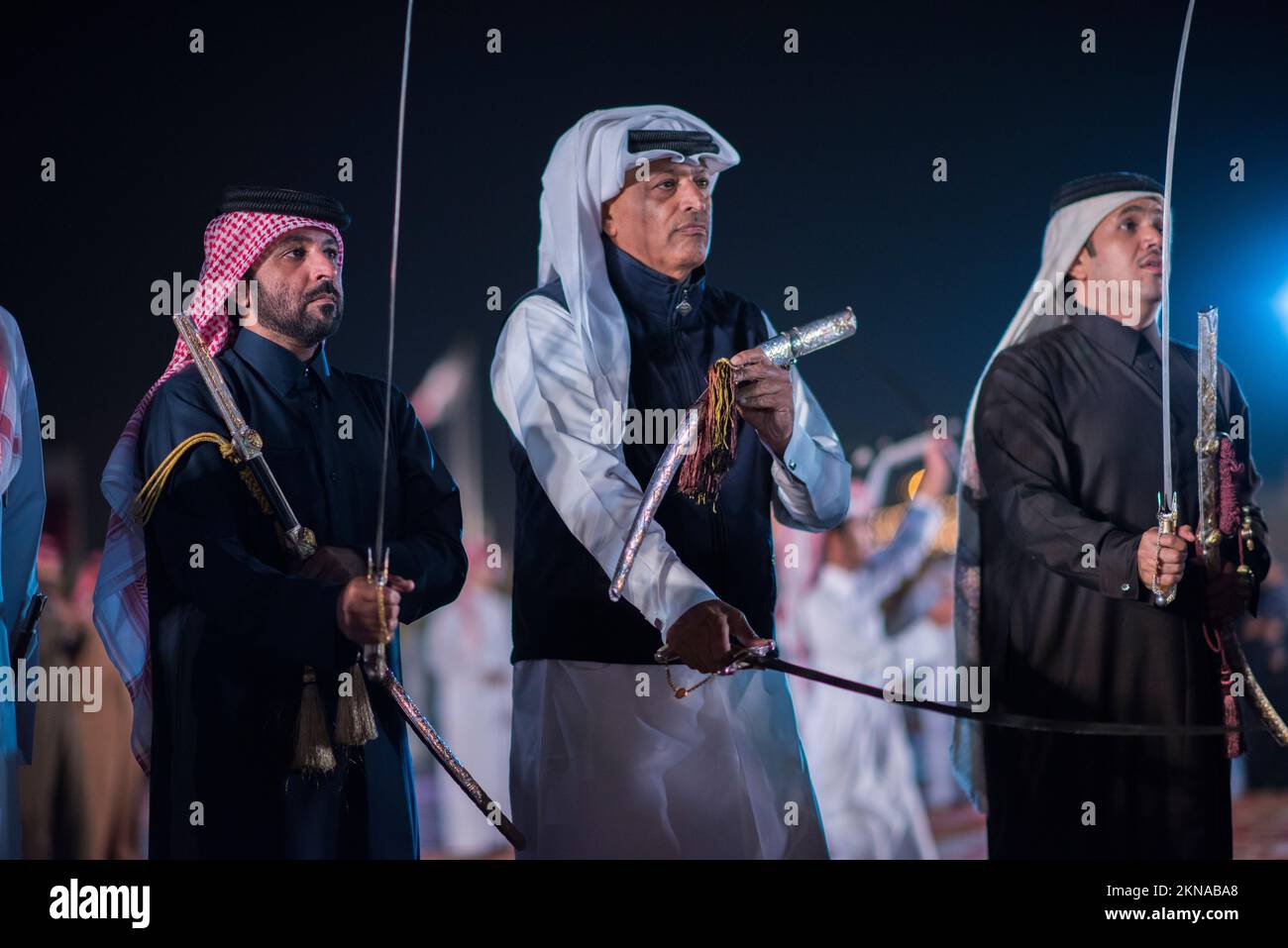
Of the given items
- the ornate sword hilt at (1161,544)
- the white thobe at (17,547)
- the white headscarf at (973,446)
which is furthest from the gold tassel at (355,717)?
the ornate sword hilt at (1161,544)

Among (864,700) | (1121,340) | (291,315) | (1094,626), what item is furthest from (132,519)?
(1121,340)

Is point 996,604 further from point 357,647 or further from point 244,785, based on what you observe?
point 244,785

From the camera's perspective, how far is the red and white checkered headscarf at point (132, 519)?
12.1ft

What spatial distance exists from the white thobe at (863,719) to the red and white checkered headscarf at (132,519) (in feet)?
5.49

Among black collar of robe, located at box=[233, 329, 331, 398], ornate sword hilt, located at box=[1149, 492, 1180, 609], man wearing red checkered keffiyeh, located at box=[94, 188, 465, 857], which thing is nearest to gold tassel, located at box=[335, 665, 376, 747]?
man wearing red checkered keffiyeh, located at box=[94, 188, 465, 857]

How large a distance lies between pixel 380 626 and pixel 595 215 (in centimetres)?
112

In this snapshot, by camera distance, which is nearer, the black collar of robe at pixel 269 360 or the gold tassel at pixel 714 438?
the gold tassel at pixel 714 438

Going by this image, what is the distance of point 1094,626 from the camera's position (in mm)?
4086

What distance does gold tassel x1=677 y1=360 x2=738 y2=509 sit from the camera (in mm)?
3586

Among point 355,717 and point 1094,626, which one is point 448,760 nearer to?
point 355,717

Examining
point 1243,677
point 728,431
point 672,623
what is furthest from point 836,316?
point 1243,677

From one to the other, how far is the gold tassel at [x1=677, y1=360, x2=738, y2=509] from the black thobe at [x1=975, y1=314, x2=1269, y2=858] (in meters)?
0.90

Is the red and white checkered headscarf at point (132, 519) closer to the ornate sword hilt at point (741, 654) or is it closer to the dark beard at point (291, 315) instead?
the dark beard at point (291, 315)

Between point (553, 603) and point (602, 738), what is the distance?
0.34 meters
